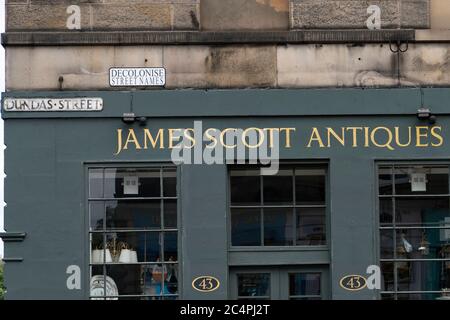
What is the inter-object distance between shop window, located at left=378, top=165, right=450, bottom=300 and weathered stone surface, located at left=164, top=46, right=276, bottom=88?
2.24m

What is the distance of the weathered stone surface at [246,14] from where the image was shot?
Answer: 16.4 metres

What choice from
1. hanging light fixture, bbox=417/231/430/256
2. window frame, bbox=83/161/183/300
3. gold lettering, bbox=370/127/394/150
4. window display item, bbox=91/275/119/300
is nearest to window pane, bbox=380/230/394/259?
hanging light fixture, bbox=417/231/430/256

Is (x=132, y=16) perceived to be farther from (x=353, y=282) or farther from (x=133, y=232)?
(x=353, y=282)

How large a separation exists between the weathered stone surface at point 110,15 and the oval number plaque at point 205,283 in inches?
142

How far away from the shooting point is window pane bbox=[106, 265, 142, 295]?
15.9m

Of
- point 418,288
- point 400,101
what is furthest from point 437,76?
point 418,288

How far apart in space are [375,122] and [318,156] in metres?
0.96

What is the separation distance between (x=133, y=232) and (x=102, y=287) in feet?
2.92

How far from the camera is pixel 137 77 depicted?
16.1 m

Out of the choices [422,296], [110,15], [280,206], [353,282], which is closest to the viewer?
[353,282]

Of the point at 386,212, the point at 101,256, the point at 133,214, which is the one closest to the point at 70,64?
the point at 133,214

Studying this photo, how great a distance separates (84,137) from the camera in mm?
15914

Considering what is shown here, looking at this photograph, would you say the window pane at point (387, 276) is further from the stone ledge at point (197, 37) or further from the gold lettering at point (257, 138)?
the stone ledge at point (197, 37)

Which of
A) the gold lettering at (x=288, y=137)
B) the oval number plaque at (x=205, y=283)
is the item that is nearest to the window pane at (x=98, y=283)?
the oval number plaque at (x=205, y=283)
